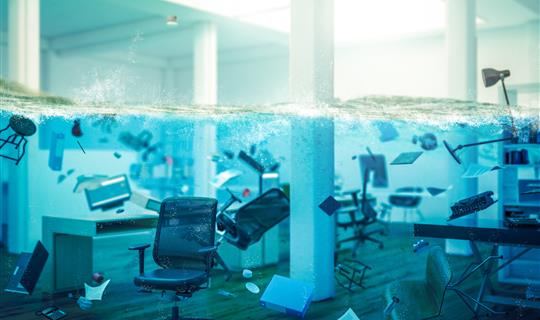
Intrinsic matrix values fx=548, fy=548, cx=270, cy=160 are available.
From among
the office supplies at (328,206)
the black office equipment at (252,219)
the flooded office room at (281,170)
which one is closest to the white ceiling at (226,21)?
the flooded office room at (281,170)

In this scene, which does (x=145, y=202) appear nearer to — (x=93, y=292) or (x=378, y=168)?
(x=93, y=292)

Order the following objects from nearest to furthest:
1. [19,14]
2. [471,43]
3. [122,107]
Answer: [122,107] → [19,14] → [471,43]

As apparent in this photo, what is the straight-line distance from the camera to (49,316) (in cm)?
453

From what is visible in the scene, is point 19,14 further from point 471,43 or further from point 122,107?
point 471,43

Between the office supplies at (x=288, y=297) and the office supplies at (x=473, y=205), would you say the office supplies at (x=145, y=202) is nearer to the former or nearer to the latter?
the office supplies at (x=288, y=297)

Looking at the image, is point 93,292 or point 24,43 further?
point 24,43

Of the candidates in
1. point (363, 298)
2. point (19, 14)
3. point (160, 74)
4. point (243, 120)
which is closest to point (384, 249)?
point (363, 298)

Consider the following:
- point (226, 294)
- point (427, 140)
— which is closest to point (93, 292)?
point (226, 294)

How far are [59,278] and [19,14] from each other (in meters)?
3.51

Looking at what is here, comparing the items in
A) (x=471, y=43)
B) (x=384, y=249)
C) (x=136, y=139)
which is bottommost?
(x=384, y=249)

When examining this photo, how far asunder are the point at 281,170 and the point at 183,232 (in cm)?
655

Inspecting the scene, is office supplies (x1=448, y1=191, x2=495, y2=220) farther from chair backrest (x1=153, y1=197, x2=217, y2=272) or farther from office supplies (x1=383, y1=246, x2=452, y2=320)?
chair backrest (x1=153, y1=197, x2=217, y2=272)

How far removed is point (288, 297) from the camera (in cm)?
457

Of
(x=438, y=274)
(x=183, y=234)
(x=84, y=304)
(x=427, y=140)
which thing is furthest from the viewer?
(x=427, y=140)
